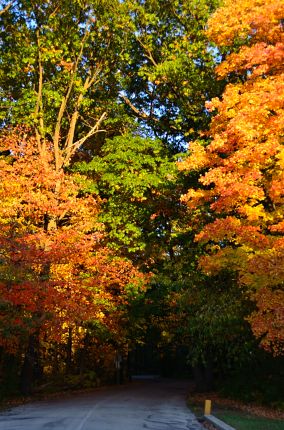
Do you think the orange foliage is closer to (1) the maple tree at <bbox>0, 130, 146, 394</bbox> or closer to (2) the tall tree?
(1) the maple tree at <bbox>0, 130, 146, 394</bbox>

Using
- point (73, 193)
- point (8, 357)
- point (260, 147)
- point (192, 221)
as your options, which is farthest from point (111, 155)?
point (8, 357)

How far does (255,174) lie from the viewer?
15.5 m

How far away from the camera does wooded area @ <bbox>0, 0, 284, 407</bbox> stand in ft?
53.5

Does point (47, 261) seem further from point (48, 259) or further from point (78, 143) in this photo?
→ point (78, 143)

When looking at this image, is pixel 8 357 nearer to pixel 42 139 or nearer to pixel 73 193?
pixel 73 193

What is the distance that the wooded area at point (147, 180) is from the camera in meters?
16.3

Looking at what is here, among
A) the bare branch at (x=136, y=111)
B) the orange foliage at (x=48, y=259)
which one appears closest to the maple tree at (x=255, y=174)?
the orange foliage at (x=48, y=259)

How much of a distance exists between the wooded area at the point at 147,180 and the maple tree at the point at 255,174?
0.06 meters

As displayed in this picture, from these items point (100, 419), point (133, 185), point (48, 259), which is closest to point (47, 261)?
point (48, 259)

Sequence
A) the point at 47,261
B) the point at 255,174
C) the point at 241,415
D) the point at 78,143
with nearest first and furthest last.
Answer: the point at 255,174
the point at 241,415
the point at 47,261
the point at 78,143

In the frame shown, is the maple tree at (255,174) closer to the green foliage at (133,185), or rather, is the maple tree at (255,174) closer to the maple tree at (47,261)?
the green foliage at (133,185)

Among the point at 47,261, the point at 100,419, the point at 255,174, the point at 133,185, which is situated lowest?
the point at 100,419

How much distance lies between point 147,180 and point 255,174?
7877 millimetres

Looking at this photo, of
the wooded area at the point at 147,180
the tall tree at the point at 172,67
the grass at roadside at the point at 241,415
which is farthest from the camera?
the tall tree at the point at 172,67
